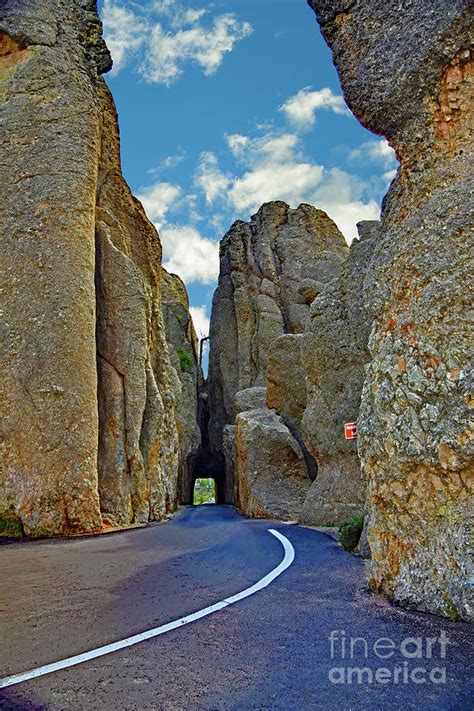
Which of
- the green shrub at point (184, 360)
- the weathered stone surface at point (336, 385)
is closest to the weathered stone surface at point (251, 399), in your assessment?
the green shrub at point (184, 360)

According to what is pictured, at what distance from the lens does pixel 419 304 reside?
19.1ft

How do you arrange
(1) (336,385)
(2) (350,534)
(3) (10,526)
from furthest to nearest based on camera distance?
(1) (336,385) < (3) (10,526) < (2) (350,534)

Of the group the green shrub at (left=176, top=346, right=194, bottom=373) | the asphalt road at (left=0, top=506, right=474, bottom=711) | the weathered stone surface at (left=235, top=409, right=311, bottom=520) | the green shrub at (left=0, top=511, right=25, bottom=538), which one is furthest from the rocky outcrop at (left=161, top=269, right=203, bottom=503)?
the asphalt road at (left=0, top=506, right=474, bottom=711)

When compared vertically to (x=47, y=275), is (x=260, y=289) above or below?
above

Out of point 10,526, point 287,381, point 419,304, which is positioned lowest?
point 10,526

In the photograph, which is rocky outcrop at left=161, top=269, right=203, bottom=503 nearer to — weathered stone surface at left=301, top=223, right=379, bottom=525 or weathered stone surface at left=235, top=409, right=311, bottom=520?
weathered stone surface at left=235, top=409, right=311, bottom=520

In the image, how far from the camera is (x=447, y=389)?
5.30 meters

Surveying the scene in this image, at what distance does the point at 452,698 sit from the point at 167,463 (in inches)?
786

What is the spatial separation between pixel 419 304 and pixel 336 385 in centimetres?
1132

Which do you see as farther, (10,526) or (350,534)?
(10,526)

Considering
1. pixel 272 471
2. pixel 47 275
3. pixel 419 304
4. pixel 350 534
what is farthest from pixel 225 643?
pixel 272 471

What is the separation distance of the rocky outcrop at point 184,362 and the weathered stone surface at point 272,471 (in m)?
11.2

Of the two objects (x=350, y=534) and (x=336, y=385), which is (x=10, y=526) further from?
(x=336, y=385)

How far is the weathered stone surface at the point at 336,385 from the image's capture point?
1575 cm
